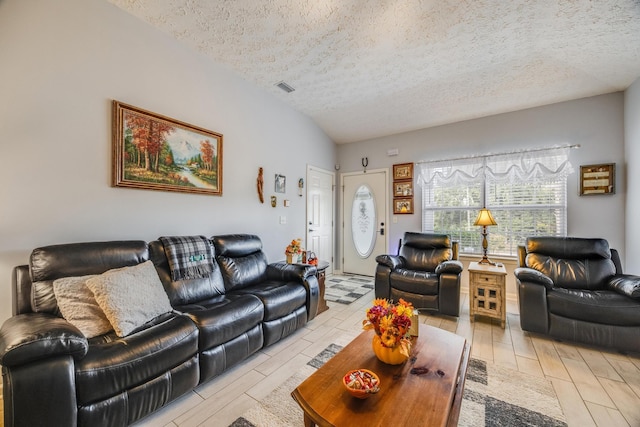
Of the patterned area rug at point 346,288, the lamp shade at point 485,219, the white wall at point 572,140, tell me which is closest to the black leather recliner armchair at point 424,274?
the lamp shade at point 485,219

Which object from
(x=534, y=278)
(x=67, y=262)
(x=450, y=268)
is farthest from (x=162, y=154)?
(x=534, y=278)

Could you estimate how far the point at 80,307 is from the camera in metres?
1.61

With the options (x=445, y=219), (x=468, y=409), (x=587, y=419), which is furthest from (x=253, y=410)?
(x=445, y=219)

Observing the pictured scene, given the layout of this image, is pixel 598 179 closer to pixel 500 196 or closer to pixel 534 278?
pixel 500 196

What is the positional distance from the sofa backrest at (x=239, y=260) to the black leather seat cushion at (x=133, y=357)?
883 mm

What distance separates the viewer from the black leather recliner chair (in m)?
2.21

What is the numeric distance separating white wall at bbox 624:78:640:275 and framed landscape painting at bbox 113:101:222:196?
4.82m

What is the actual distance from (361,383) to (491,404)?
3.68 ft

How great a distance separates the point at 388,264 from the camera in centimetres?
341

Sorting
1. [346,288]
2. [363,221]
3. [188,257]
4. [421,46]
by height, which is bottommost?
[346,288]

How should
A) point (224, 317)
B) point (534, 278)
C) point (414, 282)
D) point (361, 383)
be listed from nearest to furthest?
point (361, 383), point (224, 317), point (534, 278), point (414, 282)

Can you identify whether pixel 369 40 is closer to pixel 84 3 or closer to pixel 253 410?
pixel 84 3

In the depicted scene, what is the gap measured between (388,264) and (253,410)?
2304 millimetres

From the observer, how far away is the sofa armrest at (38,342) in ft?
3.67
